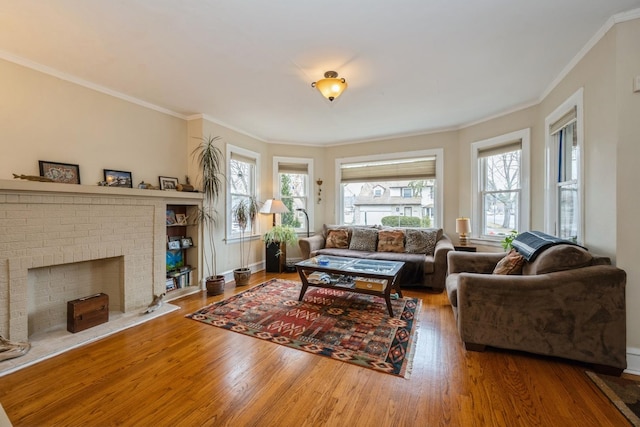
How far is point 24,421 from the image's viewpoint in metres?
1.47

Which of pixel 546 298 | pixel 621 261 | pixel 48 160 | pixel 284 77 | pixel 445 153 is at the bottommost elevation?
pixel 546 298

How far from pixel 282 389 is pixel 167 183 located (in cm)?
310

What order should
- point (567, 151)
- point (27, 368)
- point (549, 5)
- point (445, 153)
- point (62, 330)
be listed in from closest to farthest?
1. point (549, 5)
2. point (27, 368)
3. point (62, 330)
4. point (567, 151)
5. point (445, 153)

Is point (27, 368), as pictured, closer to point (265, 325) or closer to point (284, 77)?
point (265, 325)

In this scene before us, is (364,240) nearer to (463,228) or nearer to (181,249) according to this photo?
(463,228)

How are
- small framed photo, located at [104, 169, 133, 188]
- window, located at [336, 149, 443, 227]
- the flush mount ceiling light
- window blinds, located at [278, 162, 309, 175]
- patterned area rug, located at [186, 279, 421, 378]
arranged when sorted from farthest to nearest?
window blinds, located at [278, 162, 309, 175] < window, located at [336, 149, 443, 227] < small framed photo, located at [104, 169, 133, 188] < the flush mount ceiling light < patterned area rug, located at [186, 279, 421, 378]

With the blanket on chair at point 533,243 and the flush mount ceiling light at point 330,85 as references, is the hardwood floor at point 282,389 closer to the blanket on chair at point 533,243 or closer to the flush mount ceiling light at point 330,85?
the blanket on chair at point 533,243

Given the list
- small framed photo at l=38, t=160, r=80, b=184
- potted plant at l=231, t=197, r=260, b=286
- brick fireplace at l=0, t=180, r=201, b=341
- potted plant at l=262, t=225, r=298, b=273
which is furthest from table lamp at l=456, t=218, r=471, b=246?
small framed photo at l=38, t=160, r=80, b=184

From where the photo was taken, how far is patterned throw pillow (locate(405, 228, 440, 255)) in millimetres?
4270

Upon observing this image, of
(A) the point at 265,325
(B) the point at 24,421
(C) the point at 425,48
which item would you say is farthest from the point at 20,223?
(C) the point at 425,48

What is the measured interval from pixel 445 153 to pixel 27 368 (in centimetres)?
556

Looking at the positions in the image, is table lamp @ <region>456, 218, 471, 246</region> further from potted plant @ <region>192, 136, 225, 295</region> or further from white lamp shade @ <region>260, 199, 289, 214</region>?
potted plant @ <region>192, 136, 225, 295</region>

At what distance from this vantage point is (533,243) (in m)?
2.40

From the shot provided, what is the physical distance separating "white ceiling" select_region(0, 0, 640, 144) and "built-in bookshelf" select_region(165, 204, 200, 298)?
1.48m
